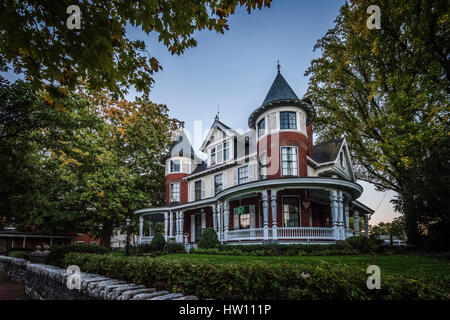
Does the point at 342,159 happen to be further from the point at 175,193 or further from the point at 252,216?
the point at 175,193

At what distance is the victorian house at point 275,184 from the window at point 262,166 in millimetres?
69

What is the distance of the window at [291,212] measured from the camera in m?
17.3

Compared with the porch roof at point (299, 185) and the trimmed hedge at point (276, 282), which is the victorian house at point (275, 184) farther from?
the trimmed hedge at point (276, 282)

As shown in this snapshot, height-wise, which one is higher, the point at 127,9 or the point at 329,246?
the point at 127,9

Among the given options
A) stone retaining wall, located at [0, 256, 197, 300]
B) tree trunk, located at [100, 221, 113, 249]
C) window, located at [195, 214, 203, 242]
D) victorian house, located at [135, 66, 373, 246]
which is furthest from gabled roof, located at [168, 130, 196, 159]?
stone retaining wall, located at [0, 256, 197, 300]

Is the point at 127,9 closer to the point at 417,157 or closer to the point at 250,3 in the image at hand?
the point at 250,3

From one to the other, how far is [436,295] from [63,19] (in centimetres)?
628

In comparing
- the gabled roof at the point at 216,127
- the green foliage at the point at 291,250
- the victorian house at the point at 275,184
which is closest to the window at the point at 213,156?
the victorian house at the point at 275,184

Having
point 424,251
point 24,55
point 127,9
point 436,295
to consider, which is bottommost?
point 424,251

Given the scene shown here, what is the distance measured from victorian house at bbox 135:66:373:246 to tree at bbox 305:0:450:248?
2.87m

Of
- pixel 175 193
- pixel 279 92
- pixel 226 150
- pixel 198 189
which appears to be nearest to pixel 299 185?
pixel 279 92

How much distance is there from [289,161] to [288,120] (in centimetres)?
281

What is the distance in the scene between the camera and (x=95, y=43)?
164 inches
